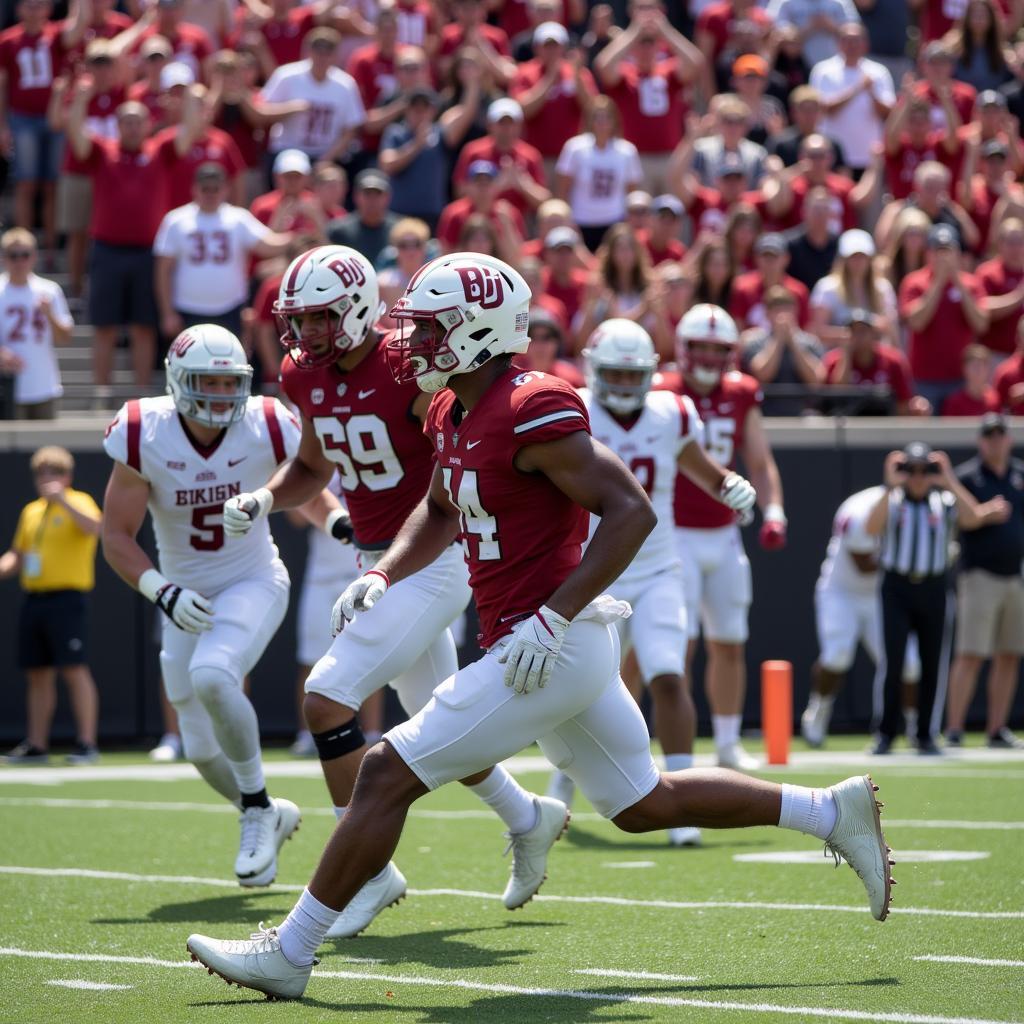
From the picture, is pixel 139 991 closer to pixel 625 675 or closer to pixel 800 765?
pixel 625 675

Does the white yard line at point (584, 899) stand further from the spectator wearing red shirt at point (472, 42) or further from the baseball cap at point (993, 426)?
the spectator wearing red shirt at point (472, 42)

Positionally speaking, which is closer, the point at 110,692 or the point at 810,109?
the point at 110,692

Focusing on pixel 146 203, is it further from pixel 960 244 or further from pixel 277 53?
pixel 960 244

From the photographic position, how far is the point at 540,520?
475cm

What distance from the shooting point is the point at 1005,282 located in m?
13.2

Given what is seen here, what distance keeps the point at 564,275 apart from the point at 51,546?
3.76 m

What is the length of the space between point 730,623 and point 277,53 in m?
7.01

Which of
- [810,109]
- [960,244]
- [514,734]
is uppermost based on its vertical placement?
[810,109]

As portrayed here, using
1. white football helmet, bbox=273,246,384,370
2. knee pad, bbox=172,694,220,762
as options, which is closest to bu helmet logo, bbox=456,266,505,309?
white football helmet, bbox=273,246,384,370

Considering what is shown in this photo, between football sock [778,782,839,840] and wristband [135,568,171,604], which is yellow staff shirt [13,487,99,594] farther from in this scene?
football sock [778,782,839,840]

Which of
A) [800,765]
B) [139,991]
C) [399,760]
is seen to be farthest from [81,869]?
[800,765]

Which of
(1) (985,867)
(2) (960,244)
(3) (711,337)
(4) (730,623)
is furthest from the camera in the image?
(2) (960,244)

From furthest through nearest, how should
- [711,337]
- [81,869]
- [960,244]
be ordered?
[960,244] < [711,337] < [81,869]

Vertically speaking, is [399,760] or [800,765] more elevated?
[399,760]
